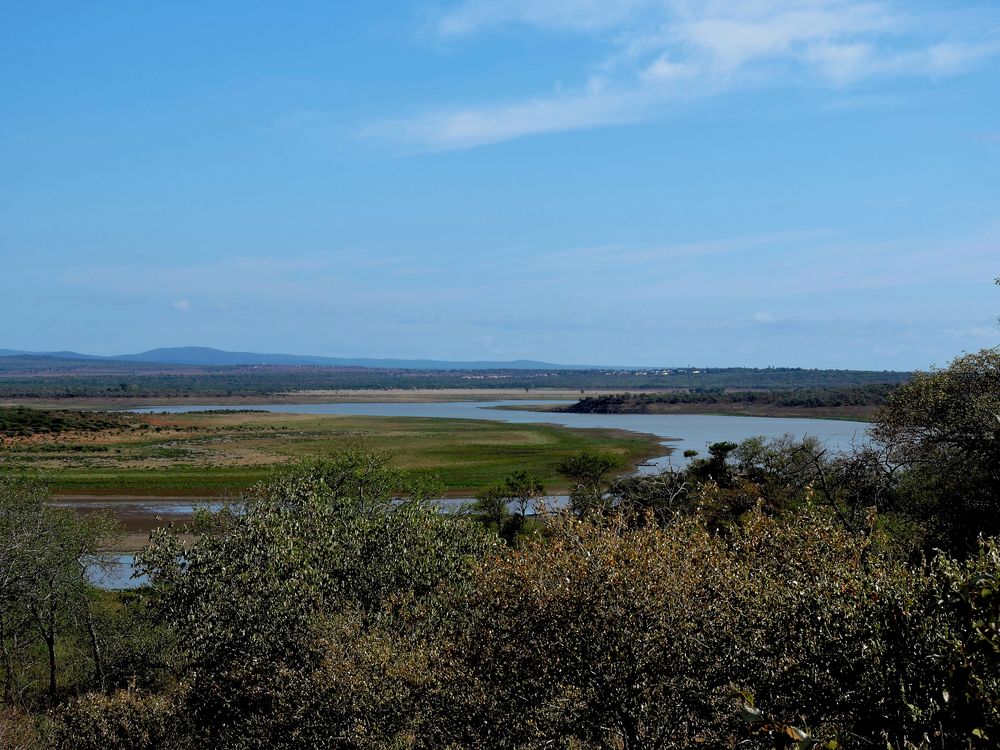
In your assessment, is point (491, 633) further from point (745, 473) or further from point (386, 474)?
→ point (745, 473)

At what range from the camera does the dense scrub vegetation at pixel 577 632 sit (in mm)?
11234

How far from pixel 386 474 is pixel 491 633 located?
82.8ft

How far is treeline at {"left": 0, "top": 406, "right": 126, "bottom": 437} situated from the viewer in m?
112

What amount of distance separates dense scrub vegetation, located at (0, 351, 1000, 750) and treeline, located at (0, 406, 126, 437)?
98.3m

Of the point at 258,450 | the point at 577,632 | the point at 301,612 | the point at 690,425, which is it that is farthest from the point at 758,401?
the point at 577,632

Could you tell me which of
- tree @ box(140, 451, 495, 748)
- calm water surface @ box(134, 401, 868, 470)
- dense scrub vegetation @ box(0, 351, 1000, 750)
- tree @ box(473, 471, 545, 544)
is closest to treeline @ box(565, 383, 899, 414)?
calm water surface @ box(134, 401, 868, 470)

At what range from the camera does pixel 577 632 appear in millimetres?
14102

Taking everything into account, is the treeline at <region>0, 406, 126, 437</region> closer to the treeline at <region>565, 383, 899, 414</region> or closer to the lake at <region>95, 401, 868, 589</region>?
the lake at <region>95, 401, 868, 589</region>

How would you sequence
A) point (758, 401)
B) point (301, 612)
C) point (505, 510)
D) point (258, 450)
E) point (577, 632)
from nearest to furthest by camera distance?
point (577, 632) < point (301, 612) < point (505, 510) < point (258, 450) < point (758, 401)

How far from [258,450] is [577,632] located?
3643 inches

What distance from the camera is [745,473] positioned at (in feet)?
166

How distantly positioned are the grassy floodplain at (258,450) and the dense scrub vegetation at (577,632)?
36891 mm

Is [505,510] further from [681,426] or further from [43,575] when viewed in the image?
[681,426]

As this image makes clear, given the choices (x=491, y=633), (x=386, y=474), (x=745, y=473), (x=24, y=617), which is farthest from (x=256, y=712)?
(x=745, y=473)
